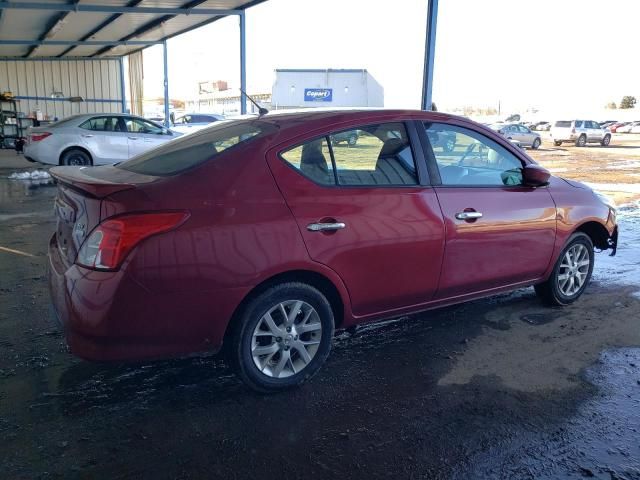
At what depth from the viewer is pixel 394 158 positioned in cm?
383

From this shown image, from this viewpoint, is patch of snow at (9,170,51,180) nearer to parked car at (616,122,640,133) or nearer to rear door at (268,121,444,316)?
rear door at (268,121,444,316)

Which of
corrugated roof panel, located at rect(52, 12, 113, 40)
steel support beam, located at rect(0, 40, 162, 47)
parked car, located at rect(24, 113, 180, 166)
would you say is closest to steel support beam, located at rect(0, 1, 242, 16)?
corrugated roof panel, located at rect(52, 12, 113, 40)

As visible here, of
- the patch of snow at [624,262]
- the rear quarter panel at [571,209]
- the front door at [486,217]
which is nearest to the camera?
the front door at [486,217]

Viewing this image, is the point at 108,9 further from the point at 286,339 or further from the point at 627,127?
the point at 627,127

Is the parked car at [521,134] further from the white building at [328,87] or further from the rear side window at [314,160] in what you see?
the rear side window at [314,160]

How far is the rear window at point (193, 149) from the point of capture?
340cm

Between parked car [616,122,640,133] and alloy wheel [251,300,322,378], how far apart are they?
6070cm

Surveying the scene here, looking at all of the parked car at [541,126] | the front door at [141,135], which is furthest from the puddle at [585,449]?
the parked car at [541,126]

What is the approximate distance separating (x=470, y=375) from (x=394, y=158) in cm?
152

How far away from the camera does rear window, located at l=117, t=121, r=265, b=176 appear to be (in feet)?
11.2

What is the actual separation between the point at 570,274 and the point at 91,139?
12.0 metres

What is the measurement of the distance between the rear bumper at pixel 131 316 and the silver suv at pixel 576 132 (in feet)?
118

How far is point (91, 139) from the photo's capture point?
13695 millimetres

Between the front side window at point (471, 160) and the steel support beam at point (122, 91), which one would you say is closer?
the front side window at point (471, 160)
